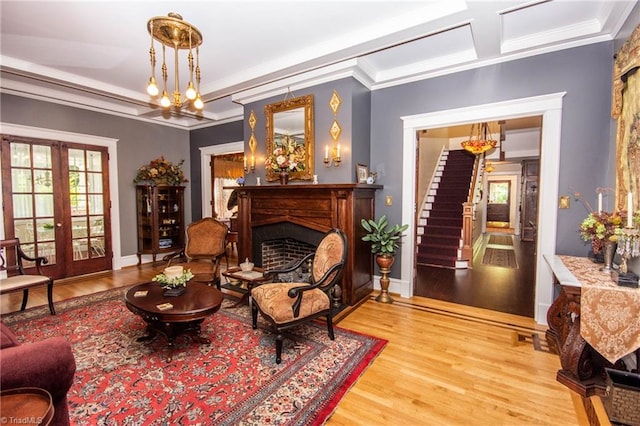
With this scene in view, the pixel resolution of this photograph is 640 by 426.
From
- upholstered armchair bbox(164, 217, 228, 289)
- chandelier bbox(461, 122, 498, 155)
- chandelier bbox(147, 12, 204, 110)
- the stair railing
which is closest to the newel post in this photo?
the stair railing

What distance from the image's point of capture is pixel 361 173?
3.99 m

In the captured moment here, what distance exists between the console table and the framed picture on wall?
2265mm

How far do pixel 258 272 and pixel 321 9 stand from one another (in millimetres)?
2893

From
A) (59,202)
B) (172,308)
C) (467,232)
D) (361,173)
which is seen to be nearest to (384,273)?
(361,173)

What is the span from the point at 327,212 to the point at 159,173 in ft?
13.3

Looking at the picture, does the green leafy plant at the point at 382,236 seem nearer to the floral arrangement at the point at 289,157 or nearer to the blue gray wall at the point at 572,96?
the floral arrangement at the point at 289,157

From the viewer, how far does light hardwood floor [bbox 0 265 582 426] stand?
1978mm

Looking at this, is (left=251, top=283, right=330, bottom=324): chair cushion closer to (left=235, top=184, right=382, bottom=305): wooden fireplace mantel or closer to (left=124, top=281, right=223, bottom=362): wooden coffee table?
(left=124, top=281, right=223, bottom=362): wooden coffee table

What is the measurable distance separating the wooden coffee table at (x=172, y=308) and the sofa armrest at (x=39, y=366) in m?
0.98

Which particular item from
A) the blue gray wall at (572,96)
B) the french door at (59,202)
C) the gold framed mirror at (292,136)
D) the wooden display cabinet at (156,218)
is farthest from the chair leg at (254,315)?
the french door at (59,202)

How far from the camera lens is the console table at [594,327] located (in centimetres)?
203

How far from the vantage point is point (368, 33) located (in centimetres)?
308

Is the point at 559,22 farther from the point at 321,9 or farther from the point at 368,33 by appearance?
the point at 321,9

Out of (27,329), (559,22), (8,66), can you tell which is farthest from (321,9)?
(27,329)
